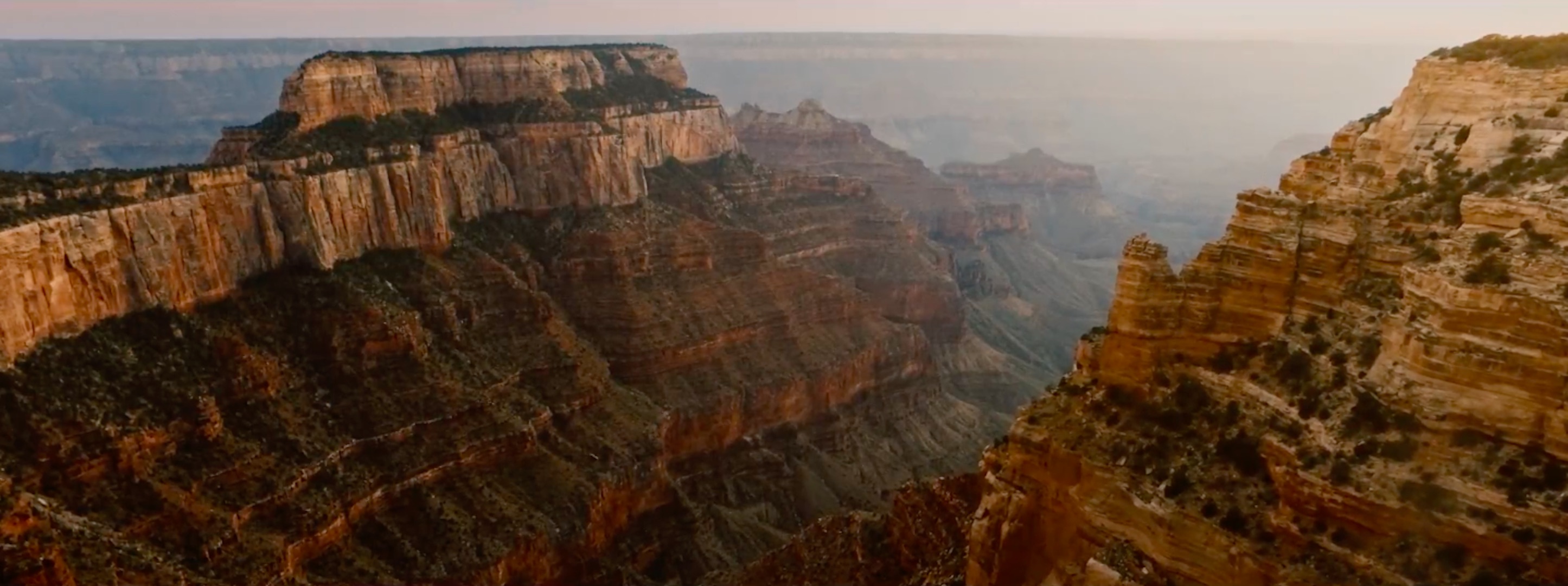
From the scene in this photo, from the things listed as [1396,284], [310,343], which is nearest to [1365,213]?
[1396,284]

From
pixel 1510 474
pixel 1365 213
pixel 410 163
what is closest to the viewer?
pixel 1510 474

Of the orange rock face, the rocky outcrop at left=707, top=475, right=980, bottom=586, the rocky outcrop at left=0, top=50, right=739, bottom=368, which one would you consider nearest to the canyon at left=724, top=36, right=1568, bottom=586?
the rocky outcrop at left=707, top=475, right=980, bottom=586

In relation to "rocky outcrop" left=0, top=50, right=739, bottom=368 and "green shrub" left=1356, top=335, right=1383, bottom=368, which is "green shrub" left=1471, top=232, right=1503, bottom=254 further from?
"rocky outcrop" left=0, top=50, right=739, bottom=368

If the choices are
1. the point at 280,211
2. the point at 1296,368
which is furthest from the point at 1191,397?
the point at 280,211

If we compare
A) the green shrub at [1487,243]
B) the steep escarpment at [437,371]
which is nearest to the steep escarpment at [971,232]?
the steep escarpment at [437,371]

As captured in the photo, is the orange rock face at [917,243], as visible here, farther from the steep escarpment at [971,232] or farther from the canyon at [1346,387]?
the canyon at [1346,387]

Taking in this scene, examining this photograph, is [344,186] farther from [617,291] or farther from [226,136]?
[617,291]
